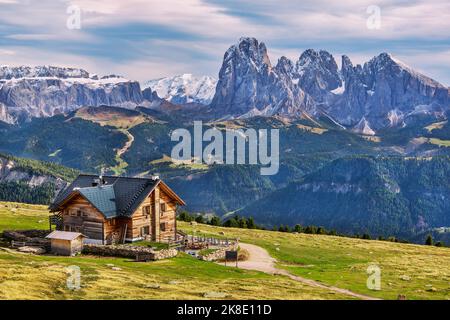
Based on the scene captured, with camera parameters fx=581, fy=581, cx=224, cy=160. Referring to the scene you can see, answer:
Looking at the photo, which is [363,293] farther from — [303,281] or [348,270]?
[348,270]

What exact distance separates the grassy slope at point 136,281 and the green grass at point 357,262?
8371 mm

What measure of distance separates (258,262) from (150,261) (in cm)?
1611

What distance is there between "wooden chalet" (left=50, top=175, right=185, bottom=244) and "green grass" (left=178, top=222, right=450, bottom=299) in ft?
61.5

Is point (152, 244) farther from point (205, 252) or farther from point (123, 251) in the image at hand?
point (205, 252)

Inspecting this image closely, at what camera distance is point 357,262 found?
3420 inches

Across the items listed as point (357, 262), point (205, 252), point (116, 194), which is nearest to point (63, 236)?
point (116, 194)

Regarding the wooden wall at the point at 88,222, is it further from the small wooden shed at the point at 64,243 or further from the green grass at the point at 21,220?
the green grass at the point at 21,220

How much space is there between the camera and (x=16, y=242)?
77.4 meters

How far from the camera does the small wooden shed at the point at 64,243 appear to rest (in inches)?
2899

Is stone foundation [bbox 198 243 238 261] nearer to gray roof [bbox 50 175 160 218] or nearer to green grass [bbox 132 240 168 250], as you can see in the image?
green grass [bbox 132 240 168 250]

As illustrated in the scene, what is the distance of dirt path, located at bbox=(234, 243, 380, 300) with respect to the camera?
2363 inches

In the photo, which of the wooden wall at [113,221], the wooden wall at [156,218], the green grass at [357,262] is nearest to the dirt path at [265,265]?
the green grass at [357,262]
